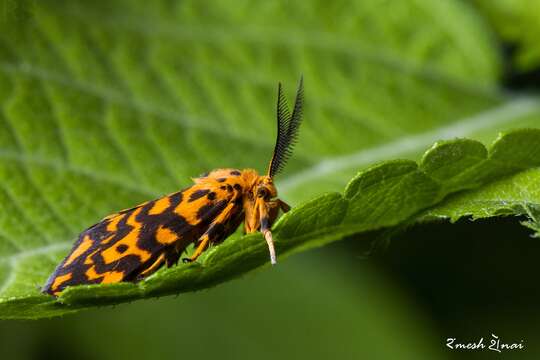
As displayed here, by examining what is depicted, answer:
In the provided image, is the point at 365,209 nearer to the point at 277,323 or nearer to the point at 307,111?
the point at 307,111

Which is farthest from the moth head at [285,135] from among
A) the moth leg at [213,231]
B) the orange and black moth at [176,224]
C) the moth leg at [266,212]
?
the moth leg at [213,231]

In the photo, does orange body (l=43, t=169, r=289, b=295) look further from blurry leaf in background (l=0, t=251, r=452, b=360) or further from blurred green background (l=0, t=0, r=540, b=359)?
blurry leaf in background (l=0, t=251, r=452, b=360)

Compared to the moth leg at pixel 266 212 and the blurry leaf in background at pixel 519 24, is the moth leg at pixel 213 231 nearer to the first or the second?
the moth leg at pixel 266 212

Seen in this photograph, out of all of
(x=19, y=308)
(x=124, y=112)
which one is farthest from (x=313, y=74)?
(x=19, y=308)

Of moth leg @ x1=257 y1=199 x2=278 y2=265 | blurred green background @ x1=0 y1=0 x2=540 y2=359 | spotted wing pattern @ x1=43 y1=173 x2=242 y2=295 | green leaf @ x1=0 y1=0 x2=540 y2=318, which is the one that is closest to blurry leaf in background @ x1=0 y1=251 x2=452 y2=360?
blurred green background @ x1=0 y1=0 x2=540 y2=359
